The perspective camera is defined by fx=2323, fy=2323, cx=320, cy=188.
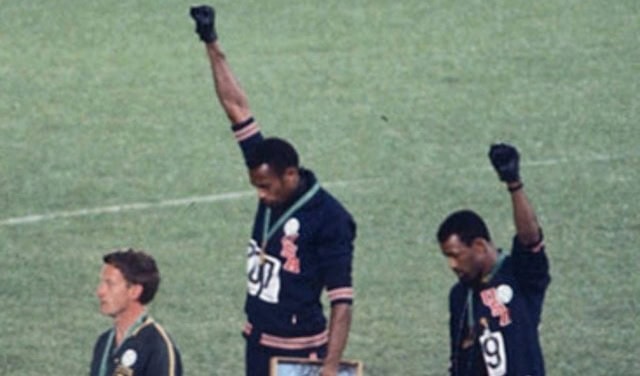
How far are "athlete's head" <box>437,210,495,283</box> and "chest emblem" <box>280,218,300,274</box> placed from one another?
104 cm

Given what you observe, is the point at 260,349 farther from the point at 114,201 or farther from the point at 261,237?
the point at 114,201

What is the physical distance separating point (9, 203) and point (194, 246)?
5.96 ft

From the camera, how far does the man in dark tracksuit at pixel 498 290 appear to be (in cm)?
1098

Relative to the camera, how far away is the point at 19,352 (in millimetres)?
14969

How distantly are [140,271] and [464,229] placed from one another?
154 centimetres

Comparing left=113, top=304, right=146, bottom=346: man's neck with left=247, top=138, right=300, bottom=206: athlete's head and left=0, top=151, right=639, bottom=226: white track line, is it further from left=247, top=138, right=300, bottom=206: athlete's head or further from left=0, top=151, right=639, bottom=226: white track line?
left=0, top=151, right=639, bottom=226: white track line

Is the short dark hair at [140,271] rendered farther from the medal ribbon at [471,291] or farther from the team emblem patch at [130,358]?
the medal ribbon at [471,291]

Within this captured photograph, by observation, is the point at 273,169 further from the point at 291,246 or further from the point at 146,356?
the point at 146,356

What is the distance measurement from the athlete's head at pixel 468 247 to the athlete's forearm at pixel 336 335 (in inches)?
31.4

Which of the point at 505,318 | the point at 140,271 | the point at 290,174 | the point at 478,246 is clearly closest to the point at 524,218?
the point at 478,246

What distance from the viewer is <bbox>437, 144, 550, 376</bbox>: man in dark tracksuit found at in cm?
1098

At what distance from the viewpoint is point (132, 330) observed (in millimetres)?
10828

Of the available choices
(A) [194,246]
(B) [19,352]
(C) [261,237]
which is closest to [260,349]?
(C) [261,237]

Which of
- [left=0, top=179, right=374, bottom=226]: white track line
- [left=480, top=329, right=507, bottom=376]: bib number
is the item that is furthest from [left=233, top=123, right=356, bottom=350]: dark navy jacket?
[left=0, top=179, right=374, bottom=226]: white track line
